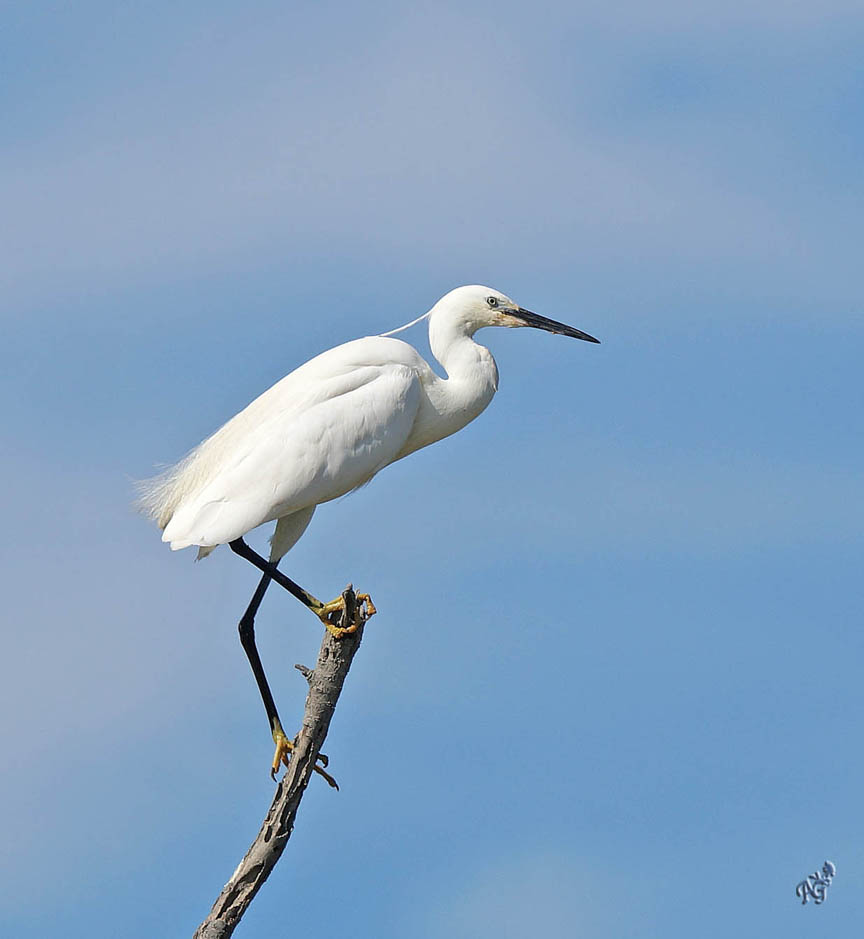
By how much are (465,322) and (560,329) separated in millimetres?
763

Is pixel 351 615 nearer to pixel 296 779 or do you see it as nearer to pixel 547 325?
pixel 296 779

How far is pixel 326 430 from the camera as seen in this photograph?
37.0 ft

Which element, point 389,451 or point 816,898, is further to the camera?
point 389,451

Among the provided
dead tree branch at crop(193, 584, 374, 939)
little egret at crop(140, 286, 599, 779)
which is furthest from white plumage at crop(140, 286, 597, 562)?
dead tree branch at crop(193, 584, 374, 939)

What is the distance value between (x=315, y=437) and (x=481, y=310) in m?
1.77

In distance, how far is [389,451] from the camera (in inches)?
456

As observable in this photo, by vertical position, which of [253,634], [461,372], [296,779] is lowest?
[296,779]

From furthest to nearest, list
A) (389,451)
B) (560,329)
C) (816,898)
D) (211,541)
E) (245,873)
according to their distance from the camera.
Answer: (560,329)
(389,451)
(211,541)
(245,873)
(816,898)

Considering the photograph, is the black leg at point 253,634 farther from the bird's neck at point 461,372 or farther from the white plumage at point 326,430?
the bird's neck at point 461,372

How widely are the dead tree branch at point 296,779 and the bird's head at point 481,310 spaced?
3188mm

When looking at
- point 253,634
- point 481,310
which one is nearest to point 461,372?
point 481,310

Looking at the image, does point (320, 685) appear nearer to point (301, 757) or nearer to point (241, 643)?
point (301, 757)

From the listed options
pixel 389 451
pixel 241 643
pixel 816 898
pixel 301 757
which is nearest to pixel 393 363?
pixel 389 451

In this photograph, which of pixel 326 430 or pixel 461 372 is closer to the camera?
pixel 326 430
